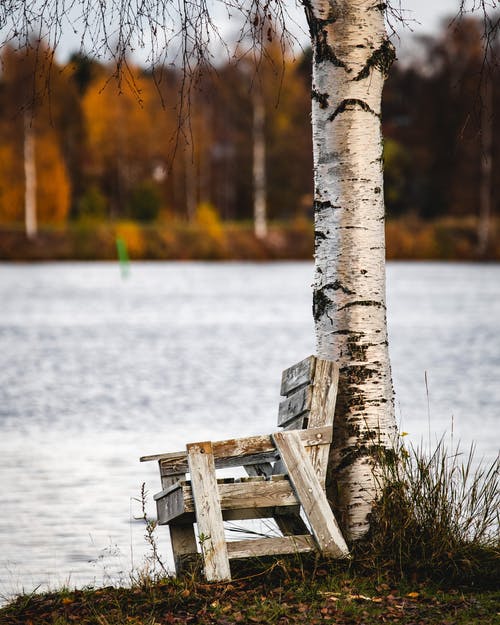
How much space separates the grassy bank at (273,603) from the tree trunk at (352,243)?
0.48 m

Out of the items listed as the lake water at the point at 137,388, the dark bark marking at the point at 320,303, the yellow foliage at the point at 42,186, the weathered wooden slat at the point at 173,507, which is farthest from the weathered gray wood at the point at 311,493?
the yellow foliage at the point at 42,186

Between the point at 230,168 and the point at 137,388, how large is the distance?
57.0m

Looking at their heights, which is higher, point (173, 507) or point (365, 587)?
point (173, 507)

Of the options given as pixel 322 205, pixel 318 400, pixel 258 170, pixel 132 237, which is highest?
pixel 258 170

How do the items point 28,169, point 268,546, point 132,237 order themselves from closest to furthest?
point 268,546, point 132,237, point 28,169

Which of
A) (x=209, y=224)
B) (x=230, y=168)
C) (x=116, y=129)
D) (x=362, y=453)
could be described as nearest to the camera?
(x=362, y=453)

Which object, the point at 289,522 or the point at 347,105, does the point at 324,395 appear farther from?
the point at 347,105

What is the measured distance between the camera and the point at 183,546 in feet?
16.8

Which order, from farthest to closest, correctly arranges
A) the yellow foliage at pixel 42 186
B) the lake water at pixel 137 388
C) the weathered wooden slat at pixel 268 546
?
the yellow foliage at pixel 42 186 → the lake water at pixel 137 388 → the weathered wooden slat at pixel 268 546

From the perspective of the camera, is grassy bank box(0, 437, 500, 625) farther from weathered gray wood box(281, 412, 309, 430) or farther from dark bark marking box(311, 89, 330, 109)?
dark bark marking box(311, 89, 330, 109)

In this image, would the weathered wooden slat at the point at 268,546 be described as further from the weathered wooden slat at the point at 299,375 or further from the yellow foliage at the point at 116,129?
the yellow foliage at the point at 116,129

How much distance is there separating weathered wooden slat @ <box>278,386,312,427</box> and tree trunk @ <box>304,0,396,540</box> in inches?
7.4

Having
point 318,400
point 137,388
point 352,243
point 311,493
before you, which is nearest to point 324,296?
point 352,243

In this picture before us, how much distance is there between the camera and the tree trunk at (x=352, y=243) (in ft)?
17.5
